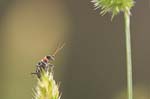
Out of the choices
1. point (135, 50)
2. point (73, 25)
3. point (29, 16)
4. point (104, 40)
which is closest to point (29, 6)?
point (29, 16)

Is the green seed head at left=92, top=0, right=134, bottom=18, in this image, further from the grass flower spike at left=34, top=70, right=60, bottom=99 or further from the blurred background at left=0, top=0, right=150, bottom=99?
the blurred background at left=0, top=0, right=150, bottom=99

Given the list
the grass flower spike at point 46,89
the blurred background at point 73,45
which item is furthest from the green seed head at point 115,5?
the blurred background at point 73,45

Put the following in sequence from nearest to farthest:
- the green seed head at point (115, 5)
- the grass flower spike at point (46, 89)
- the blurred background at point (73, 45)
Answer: the grass flower spike at point (46, 89), the green seed head at point (115, 5), the blurred background at point (73, 45)

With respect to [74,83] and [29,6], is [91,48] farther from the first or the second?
[29,6]

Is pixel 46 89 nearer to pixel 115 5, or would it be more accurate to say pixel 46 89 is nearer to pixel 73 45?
pixel 115 5

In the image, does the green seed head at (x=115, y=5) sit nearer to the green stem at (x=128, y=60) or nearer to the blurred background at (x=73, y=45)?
the green stem at (x=128, y=60)

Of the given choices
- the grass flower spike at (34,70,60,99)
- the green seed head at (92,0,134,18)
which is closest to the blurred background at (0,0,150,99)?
the green seed head at (92,0,134,18)
